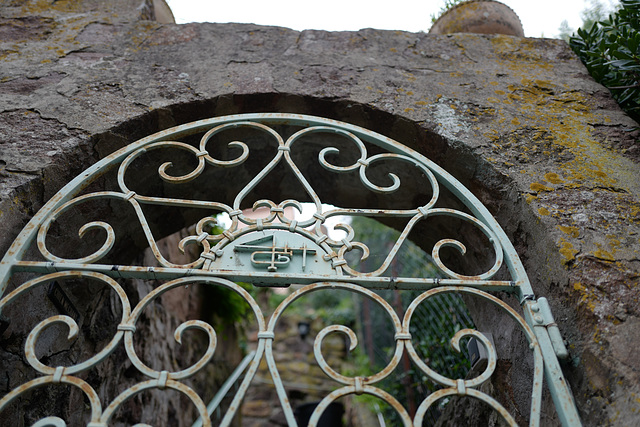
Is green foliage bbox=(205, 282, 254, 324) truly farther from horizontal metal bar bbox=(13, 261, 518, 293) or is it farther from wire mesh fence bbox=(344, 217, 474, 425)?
horizontal metal bar bbox=(13, 261, 518, 293)

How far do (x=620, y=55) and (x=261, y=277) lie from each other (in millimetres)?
1534

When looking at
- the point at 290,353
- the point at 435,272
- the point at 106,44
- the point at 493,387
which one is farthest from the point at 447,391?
the point at 290,353

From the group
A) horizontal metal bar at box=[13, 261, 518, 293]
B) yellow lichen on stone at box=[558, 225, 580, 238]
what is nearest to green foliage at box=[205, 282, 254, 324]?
horizontal metal bar at box=[13, 261, 518, 293]

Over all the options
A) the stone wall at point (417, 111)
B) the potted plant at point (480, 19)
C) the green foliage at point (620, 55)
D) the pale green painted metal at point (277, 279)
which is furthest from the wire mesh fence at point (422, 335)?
the potted plant at point (480, 19)

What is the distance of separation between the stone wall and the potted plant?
0.26 meters

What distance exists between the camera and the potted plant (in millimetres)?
2617

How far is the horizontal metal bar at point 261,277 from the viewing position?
141 cm

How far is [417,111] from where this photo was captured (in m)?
1.99

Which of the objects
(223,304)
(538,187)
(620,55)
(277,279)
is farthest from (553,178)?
(223,304)

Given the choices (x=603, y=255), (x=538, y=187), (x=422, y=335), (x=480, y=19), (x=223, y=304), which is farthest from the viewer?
(x=223, y=304)

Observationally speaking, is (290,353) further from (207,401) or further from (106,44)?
(106,44)

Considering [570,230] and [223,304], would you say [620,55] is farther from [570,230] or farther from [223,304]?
[223,304]

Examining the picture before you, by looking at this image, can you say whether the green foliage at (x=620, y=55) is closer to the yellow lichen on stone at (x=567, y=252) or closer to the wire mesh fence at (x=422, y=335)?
the yellow lichen on stone at (x=567, y=252)

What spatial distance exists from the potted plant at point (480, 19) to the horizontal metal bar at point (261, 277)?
1705 mm
